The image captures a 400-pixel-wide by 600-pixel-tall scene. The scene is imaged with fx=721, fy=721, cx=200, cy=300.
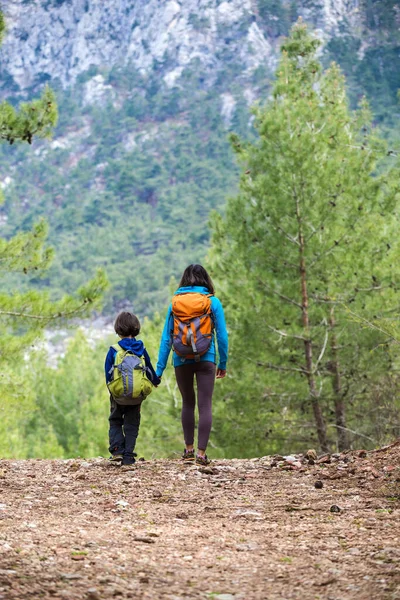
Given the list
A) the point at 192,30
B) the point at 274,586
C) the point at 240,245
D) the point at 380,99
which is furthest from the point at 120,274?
the point at 192,30

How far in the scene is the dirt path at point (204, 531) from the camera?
8.86 feet

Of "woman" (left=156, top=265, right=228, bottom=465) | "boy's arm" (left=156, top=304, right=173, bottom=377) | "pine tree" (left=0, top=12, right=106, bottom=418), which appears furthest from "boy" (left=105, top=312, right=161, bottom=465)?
"pine tree" (left=0, top=12, right=106, bottom=418)

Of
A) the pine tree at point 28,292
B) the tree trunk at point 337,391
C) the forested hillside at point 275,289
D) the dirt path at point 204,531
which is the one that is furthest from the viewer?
the tree trunk at point 337,391

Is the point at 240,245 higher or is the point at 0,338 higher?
the point at 240,245

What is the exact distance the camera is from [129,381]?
5.61 m

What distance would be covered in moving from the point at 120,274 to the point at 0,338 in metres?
74.7

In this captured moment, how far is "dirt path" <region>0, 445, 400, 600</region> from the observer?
2699 millimetres

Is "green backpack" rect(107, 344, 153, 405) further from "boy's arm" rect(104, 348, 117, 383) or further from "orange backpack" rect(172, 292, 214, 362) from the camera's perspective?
"orange backpack" rect(172, 292, 214, 362)

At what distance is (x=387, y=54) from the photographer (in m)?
114

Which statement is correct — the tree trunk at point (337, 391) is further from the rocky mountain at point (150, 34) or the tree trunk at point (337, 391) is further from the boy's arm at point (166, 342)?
the rocky mountain at point (150, 34)

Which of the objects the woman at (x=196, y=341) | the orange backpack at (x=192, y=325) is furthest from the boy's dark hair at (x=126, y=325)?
the orange backpack at (x=192, y=325)

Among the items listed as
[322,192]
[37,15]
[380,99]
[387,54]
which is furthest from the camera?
[37,15]

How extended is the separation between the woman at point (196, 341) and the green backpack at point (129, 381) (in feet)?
0.53

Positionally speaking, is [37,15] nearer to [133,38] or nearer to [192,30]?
[133,38]
